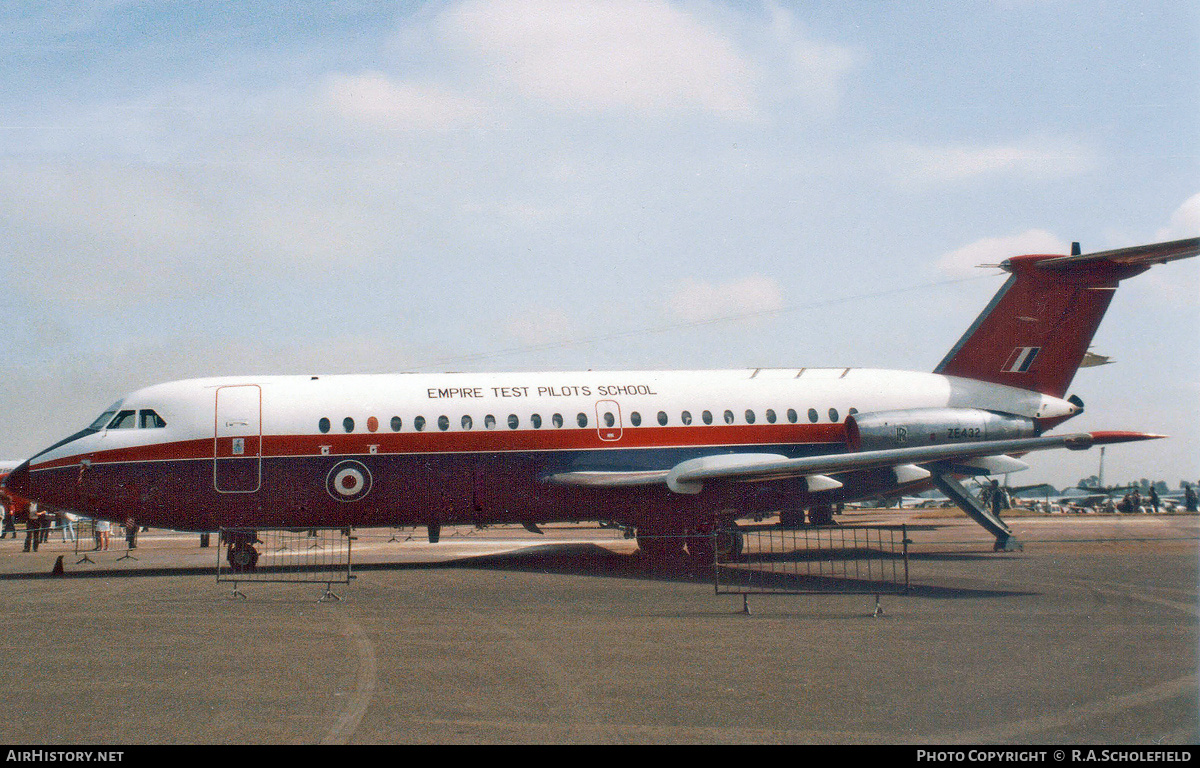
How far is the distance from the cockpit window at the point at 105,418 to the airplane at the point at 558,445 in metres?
0.03

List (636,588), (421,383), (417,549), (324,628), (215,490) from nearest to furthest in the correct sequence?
(324,628), (636,588), (215,490), (421,383), (417,549)

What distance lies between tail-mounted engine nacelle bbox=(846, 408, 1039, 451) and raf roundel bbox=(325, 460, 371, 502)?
36.1 feet

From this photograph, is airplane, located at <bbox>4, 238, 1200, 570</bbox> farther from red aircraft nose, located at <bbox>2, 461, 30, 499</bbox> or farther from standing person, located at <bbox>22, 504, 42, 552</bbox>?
standing person, located at <bbox>22, 504, 42, 552</bbox>

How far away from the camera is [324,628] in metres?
11.8

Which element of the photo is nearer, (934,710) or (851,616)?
(934,710)

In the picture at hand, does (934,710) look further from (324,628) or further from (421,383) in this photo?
(421,383)

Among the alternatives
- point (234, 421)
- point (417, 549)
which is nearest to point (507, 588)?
point (234, 421)

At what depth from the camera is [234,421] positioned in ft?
63.5

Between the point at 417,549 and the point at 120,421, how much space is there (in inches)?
420

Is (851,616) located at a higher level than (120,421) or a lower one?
lower

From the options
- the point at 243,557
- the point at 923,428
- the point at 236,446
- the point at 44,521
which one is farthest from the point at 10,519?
the point at 923,428

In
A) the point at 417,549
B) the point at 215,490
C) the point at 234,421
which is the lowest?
the point at 417,549

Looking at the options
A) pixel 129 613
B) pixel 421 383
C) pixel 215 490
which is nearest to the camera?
pixel 129 613

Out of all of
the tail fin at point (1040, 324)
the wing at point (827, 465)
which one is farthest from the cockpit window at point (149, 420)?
the tail fin at point (1040, 324)
